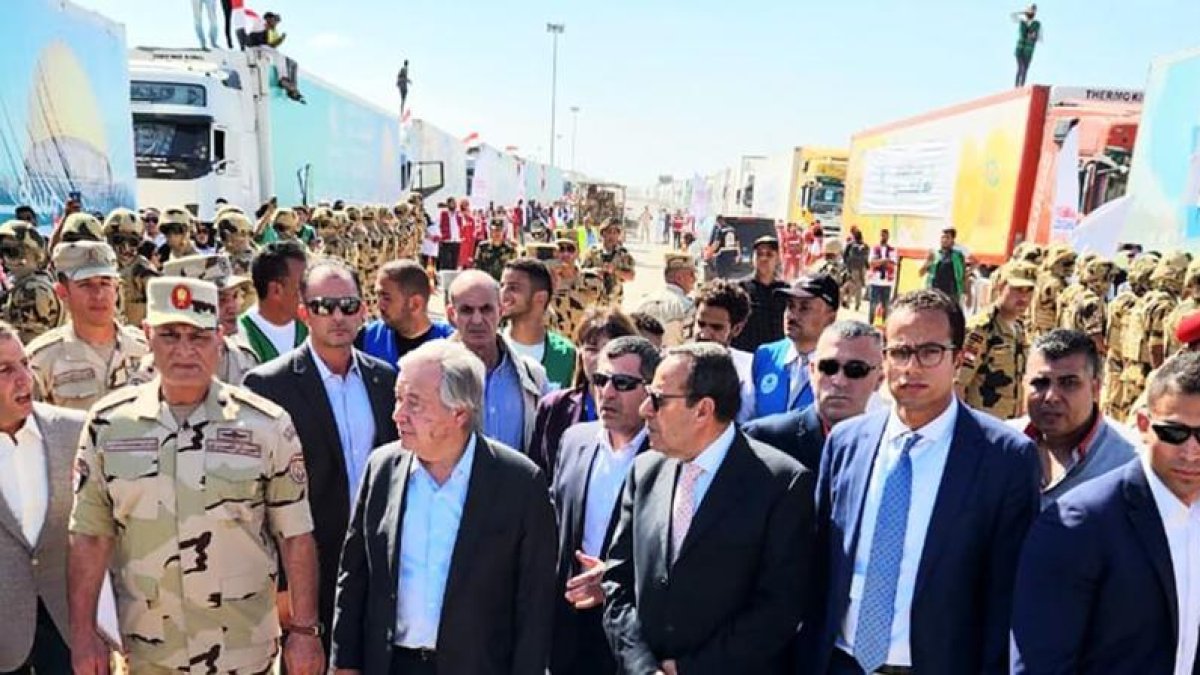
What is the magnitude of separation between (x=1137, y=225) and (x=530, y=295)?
868 centimetres

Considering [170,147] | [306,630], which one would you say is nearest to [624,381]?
[306,630]

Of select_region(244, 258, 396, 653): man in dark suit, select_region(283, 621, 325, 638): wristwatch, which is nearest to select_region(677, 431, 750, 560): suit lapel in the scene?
select_region(283, 621, 325, 638): wristwatch

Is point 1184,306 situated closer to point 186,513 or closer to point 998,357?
point 998,357

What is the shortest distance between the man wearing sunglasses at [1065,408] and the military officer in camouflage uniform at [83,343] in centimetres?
359

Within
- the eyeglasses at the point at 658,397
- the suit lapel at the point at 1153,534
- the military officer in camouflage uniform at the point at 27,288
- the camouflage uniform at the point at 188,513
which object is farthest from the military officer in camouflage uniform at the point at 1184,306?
the military officer in camouflage uniform at the point at 27,288

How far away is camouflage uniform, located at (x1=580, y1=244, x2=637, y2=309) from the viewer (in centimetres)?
917

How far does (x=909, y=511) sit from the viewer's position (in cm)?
219

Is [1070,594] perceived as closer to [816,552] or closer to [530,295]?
[816,552]

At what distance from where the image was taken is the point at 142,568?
2.41m

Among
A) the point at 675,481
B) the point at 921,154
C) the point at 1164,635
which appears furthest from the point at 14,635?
the point at 921,154

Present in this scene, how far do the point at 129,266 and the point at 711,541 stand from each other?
20.0 ft

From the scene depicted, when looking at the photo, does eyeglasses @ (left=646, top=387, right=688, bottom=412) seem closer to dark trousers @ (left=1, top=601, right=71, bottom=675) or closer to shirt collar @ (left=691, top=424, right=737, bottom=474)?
shirt collar @ (left=691, top=424, right=737, bottom=474)

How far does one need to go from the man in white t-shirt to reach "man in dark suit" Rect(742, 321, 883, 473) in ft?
7.73

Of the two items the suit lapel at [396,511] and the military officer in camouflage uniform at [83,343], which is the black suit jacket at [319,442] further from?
the military officer in camouflage uniform at [83,343]
